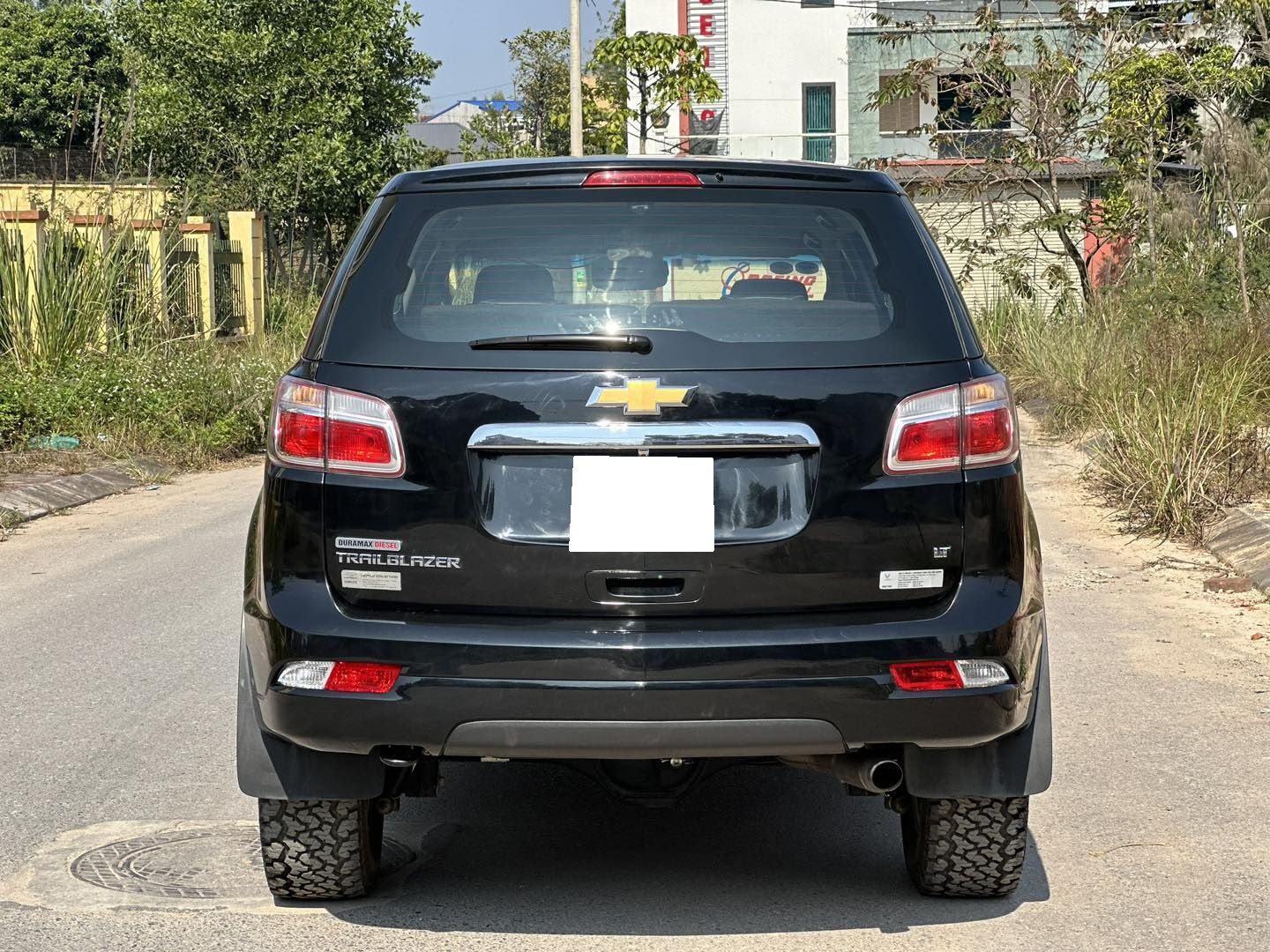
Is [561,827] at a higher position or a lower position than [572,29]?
lower

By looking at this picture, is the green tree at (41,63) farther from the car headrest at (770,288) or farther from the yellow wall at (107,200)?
the car headrest at (770,288)

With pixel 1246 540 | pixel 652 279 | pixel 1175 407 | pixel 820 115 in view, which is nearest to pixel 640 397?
pixel 652 279

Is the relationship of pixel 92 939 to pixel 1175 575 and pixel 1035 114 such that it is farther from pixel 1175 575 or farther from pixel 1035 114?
pixel 1035 114

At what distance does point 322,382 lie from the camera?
3496mm

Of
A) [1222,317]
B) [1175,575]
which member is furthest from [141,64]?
[1175,575]

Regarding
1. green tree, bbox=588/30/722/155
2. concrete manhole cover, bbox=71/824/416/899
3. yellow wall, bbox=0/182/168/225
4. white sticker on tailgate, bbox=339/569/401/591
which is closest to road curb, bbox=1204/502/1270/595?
concrete manhole cover, bbox=71/824/416/899

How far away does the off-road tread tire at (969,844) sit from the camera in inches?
148

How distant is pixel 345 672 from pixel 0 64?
5505 centimetres

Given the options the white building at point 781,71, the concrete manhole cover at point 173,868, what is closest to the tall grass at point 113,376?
the concrete manhole cover at point 173,868

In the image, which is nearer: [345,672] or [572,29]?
[345,672]

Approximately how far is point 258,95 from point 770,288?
92.4ft

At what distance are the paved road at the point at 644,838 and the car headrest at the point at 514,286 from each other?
137 cm

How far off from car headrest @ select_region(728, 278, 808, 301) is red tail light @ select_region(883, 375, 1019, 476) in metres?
0.36

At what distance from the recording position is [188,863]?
4.19 meters
